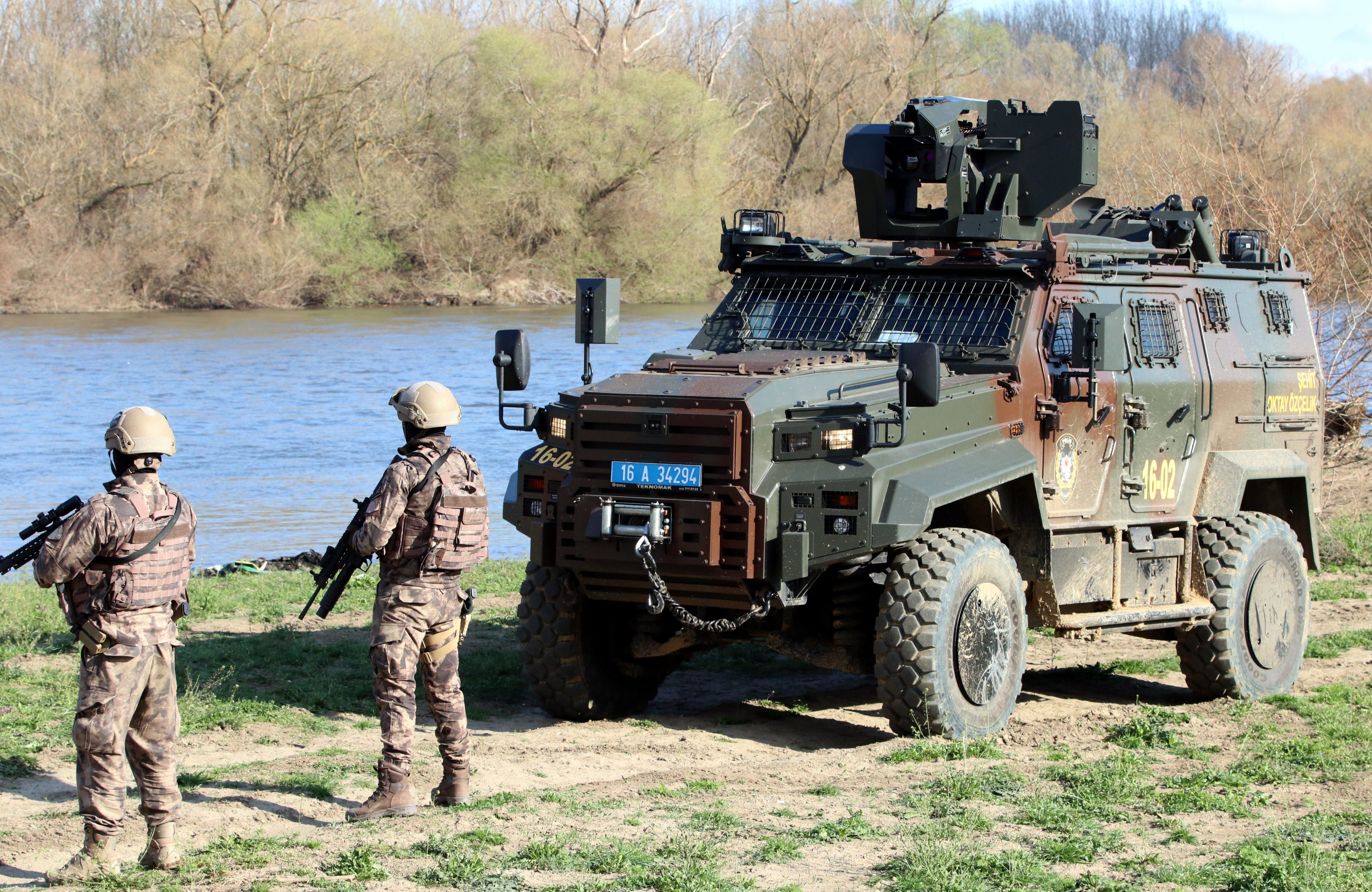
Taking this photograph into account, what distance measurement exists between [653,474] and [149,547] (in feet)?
8.39

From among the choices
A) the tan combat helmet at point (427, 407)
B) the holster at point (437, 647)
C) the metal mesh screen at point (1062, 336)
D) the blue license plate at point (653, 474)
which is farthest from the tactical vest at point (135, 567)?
the metal mesh screen at point (1062, 336)

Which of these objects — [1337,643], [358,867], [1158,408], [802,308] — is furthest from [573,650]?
[1337,643]

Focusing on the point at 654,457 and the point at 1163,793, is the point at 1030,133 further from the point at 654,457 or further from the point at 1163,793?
the point at 1163,793

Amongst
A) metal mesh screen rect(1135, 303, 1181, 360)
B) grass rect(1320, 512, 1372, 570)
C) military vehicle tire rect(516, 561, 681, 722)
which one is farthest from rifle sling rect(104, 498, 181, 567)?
grass rect(1320, 512, 1372, 570)

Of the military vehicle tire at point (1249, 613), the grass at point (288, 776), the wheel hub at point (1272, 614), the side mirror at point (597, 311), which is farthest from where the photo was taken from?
the wheel hub at point (1272, 614)

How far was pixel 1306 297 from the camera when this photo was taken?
11.2 m

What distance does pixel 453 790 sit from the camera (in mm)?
7109

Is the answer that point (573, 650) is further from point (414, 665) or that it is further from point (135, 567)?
point (135, 567)

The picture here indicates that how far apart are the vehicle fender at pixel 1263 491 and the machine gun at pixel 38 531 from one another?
21.0 feet

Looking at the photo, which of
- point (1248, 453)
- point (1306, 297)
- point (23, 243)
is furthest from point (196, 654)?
point (23, 243)

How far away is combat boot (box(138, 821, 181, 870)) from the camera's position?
6.17 m

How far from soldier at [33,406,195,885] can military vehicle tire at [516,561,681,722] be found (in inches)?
101

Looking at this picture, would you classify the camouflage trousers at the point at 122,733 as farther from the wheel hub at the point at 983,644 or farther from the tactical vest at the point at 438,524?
the wheel hub at the point at 983,644

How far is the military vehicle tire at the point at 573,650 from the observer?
342 inches
